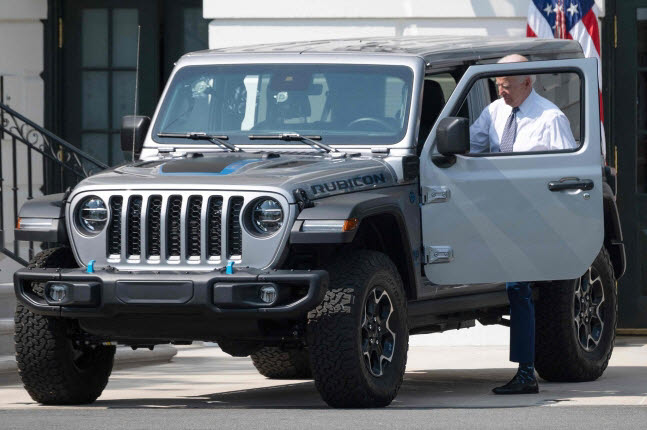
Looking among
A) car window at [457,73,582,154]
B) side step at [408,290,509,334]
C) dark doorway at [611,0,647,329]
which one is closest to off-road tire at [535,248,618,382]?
side step at [408,290,509,334]

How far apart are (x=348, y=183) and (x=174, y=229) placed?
892 millimetres

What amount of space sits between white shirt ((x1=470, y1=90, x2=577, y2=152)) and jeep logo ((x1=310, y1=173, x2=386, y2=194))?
898 mm

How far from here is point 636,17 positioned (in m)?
13.8

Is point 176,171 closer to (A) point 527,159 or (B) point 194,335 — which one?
(B) point 194,335

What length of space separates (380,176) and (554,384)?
2.07 metres

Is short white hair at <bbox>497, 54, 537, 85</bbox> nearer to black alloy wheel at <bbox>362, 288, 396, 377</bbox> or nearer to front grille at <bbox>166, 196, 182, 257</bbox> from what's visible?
black alloy wheel at <bbox>362, 288, 396, 377</bbox>

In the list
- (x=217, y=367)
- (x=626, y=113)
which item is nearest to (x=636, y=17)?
(x=626, y=113)

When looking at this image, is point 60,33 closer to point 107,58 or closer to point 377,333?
point 107,58

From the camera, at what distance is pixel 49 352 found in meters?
8.65

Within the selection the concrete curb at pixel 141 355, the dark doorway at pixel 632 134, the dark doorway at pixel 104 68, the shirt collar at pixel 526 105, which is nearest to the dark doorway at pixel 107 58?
the dark doorway at pixel 104 68

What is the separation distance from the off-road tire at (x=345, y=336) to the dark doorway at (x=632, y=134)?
5.75m

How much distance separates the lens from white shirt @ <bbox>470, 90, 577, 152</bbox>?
9.43 m

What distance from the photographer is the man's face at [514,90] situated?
9453 mm

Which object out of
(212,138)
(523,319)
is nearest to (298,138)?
(212,138)
